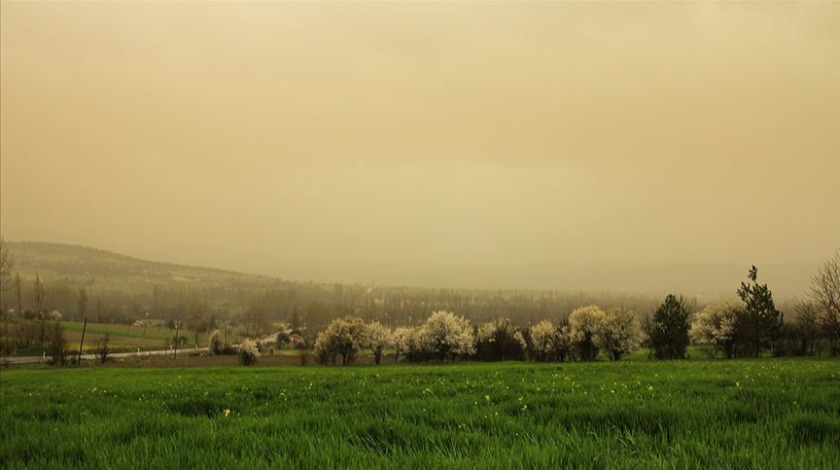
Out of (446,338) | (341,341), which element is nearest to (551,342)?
(446,338)

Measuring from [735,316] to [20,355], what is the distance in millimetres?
154943

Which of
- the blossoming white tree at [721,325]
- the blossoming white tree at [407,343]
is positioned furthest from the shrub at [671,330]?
the blossoming white tree at [407,343]

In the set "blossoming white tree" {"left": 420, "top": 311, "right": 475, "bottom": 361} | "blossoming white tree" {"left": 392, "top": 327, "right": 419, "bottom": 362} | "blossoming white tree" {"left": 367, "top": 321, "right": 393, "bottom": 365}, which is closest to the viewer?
"blossoming white tree" {"left": 420, "top": 311, "right": 475, "bottom": 361}

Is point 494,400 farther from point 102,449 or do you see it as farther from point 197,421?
point 102,449

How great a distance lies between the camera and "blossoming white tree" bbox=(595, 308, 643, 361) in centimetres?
9269

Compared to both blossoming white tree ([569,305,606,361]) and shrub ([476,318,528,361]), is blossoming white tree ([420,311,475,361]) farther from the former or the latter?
blossoming white tree ([569,305,606,361])

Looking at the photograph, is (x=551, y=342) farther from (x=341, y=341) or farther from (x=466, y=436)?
(x=466, y=436)

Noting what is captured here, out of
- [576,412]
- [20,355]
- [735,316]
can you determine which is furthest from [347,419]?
[20,355]

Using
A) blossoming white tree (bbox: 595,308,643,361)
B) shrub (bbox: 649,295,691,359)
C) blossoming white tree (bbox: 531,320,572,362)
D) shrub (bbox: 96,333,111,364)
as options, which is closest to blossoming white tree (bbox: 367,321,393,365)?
blossoming white tree (bbox: 531,320,572,362)

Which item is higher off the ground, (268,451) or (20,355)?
(268,451)

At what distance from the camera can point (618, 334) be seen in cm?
9256

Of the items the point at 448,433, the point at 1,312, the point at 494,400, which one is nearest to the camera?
the point at 448,433

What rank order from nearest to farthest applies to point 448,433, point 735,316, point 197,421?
point 448,433, point 197,421, point 735,316

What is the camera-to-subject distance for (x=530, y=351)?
105m
